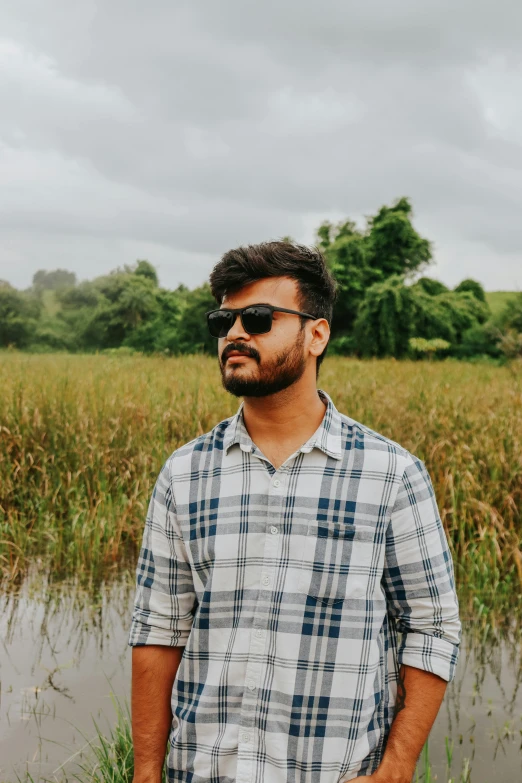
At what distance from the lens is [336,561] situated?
119 centimetres

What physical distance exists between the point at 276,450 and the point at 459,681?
2.15 metres

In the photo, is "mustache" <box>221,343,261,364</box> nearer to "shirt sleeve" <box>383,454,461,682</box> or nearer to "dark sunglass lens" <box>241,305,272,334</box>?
"dark sunglass lens" <box>241,305,272,334</box>

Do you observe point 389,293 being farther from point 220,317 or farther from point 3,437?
point 220,317

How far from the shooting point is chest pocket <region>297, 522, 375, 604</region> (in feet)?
3.89

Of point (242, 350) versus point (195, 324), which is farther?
point (195, 324)

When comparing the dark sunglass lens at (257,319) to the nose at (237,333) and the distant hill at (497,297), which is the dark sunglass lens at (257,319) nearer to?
the nose at (237,333)

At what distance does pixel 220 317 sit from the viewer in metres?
1.32

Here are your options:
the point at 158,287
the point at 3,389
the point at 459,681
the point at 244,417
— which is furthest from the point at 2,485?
the point at 158,287

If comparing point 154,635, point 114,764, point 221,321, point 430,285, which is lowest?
point 114,764

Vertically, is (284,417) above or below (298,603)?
above

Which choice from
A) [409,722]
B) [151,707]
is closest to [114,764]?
[151,707]

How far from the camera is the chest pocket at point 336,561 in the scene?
3.89 ft

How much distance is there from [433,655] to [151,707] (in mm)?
548

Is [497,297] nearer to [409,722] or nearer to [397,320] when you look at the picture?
[397,320]
